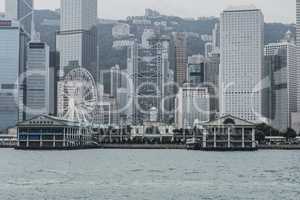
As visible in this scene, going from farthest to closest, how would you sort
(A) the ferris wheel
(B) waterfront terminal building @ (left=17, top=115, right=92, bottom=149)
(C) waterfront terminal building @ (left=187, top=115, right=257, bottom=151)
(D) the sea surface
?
1. (B) waterfront terminal building @ (left=17, top=115, right=92, bottom=149)
2. (A) the ferris wheel
3. (C) waterfront terminal building @ (left=187, top=115, right=257, bottom=151)
4. (D) the sea surface

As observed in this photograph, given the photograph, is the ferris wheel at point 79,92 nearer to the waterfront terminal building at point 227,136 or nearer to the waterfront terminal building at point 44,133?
the waterfront terminal building at point 44,133

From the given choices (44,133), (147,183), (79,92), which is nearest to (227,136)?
(79,92)

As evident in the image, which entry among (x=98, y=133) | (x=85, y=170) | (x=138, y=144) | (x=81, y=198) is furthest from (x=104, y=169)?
(x=98, y=133)

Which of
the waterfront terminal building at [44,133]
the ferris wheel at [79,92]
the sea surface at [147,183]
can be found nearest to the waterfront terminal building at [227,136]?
the ferris wheel at [79,92]

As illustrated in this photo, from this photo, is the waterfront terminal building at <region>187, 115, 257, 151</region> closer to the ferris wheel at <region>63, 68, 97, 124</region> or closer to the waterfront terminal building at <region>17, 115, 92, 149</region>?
the ferris wheel at <region>63, 68, 97, 124</region>

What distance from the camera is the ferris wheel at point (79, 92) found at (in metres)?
128

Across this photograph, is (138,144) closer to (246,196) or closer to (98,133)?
(98,133)

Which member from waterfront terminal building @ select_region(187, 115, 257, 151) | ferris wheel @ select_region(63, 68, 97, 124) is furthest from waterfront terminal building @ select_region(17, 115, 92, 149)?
waterfront terminal building @ select_region(187, 115, 257, 151)

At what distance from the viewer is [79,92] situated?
128m

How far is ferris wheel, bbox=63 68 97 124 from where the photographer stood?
12825 centimetres

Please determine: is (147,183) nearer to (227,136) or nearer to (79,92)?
(227,136)

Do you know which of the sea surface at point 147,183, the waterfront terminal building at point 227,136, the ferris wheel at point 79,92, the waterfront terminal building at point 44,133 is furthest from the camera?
the waterfront terminal building at point 44,133

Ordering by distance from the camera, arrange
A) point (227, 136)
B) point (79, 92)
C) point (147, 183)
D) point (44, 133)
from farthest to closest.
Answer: point (44, 133), point (79, 92), point (227, 136), point (147, 183)

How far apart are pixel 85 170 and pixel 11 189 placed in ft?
57.0
